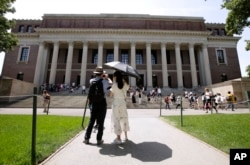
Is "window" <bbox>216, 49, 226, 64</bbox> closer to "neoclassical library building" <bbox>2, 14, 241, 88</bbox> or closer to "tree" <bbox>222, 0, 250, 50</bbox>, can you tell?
"neoclassical library building" <bbox>2, 14, 241, 88</bbox>

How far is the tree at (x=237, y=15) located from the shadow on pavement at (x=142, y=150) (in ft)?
48.1

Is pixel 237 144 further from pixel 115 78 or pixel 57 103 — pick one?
pixel 57 103

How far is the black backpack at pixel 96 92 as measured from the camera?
4805mm

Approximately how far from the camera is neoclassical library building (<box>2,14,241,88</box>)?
36969mm

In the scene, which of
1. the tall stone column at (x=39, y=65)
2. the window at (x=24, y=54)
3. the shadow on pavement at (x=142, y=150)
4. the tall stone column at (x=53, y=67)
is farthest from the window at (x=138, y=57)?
the shadow on pavement at (x=142, y=150)

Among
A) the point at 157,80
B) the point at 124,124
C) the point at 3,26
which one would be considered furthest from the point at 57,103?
the point at 157,80

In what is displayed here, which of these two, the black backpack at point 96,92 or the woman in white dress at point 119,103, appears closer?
the black backpack at point 96,92

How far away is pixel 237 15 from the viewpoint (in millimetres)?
15016

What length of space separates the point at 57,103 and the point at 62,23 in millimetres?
23499

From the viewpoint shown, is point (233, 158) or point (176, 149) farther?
point (176, 149)

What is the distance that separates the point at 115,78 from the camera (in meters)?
5.01

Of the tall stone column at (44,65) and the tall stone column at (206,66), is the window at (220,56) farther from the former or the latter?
the tall stone column at (44,65)

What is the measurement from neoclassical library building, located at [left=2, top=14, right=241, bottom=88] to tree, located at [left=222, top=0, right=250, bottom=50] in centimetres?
1964

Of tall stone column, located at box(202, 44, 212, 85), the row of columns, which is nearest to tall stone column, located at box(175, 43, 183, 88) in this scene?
the row of columns
